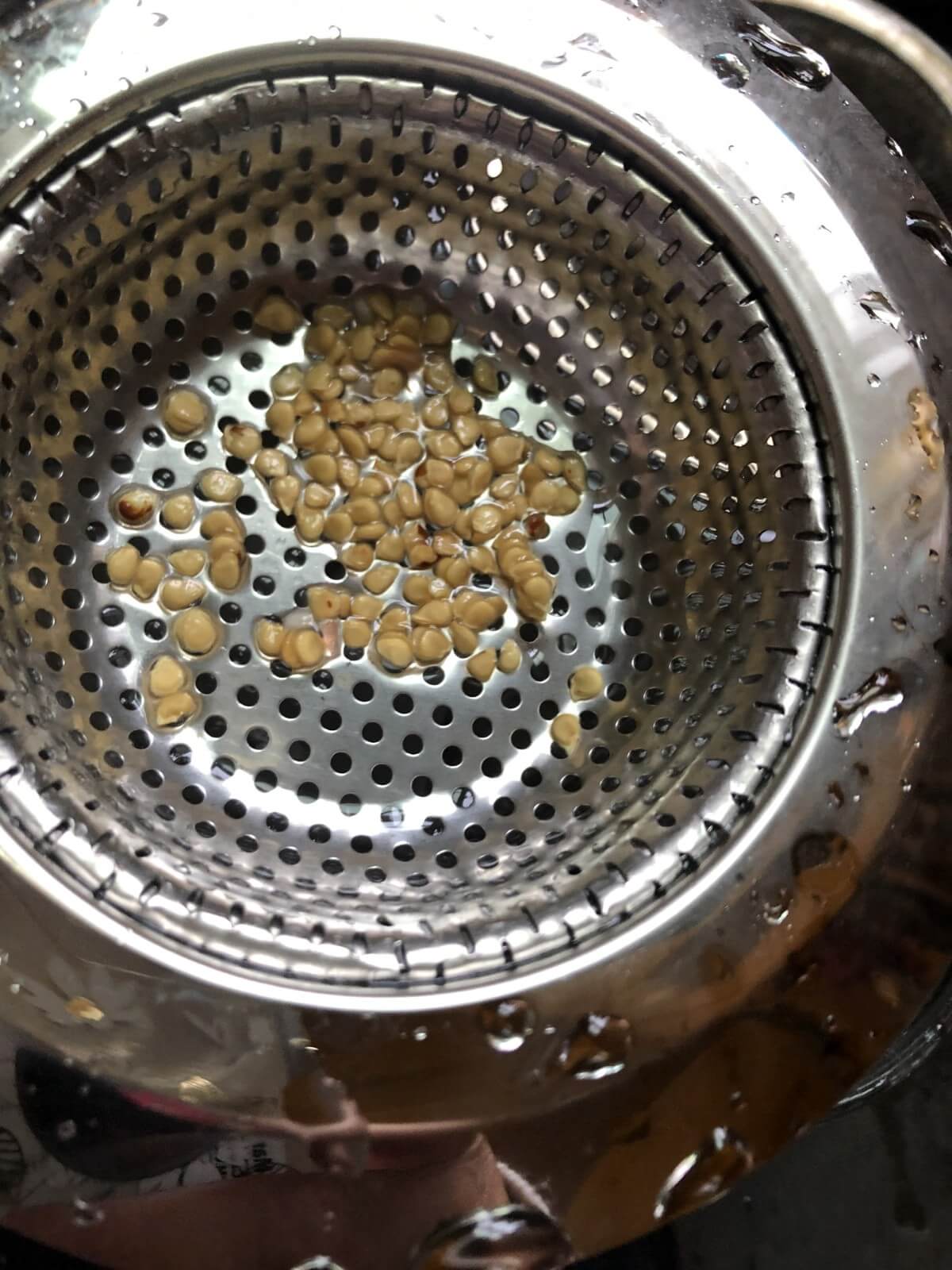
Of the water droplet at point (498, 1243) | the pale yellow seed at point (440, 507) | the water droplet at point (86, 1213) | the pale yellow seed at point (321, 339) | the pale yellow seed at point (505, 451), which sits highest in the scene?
the pale yellow seed at point (505, 451)

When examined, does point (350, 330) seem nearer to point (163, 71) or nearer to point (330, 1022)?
point (163, 71)

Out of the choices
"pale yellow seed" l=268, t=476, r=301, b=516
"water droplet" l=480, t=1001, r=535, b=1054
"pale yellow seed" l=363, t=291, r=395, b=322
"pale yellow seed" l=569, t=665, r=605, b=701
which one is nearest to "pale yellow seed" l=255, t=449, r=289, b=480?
"pale yellow seed" l=268, t=476, r=301, b=516

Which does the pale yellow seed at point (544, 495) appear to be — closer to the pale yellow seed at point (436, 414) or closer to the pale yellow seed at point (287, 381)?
the pale yellow seed at point (436, 414)

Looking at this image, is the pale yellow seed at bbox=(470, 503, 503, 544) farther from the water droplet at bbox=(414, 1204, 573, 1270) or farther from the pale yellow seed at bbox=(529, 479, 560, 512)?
the water droplet at bbox=(414, 1204, 573, 1270)

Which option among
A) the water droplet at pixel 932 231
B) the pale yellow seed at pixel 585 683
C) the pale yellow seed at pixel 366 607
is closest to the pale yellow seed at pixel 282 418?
the pale yellow seed at pixel 366 607

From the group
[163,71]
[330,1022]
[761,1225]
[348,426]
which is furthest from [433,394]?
[761,1225]

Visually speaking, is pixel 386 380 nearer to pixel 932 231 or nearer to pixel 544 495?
pixel 544 495

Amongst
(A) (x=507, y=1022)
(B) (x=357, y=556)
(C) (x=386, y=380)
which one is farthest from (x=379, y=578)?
(A) (x=507, y=1022)
